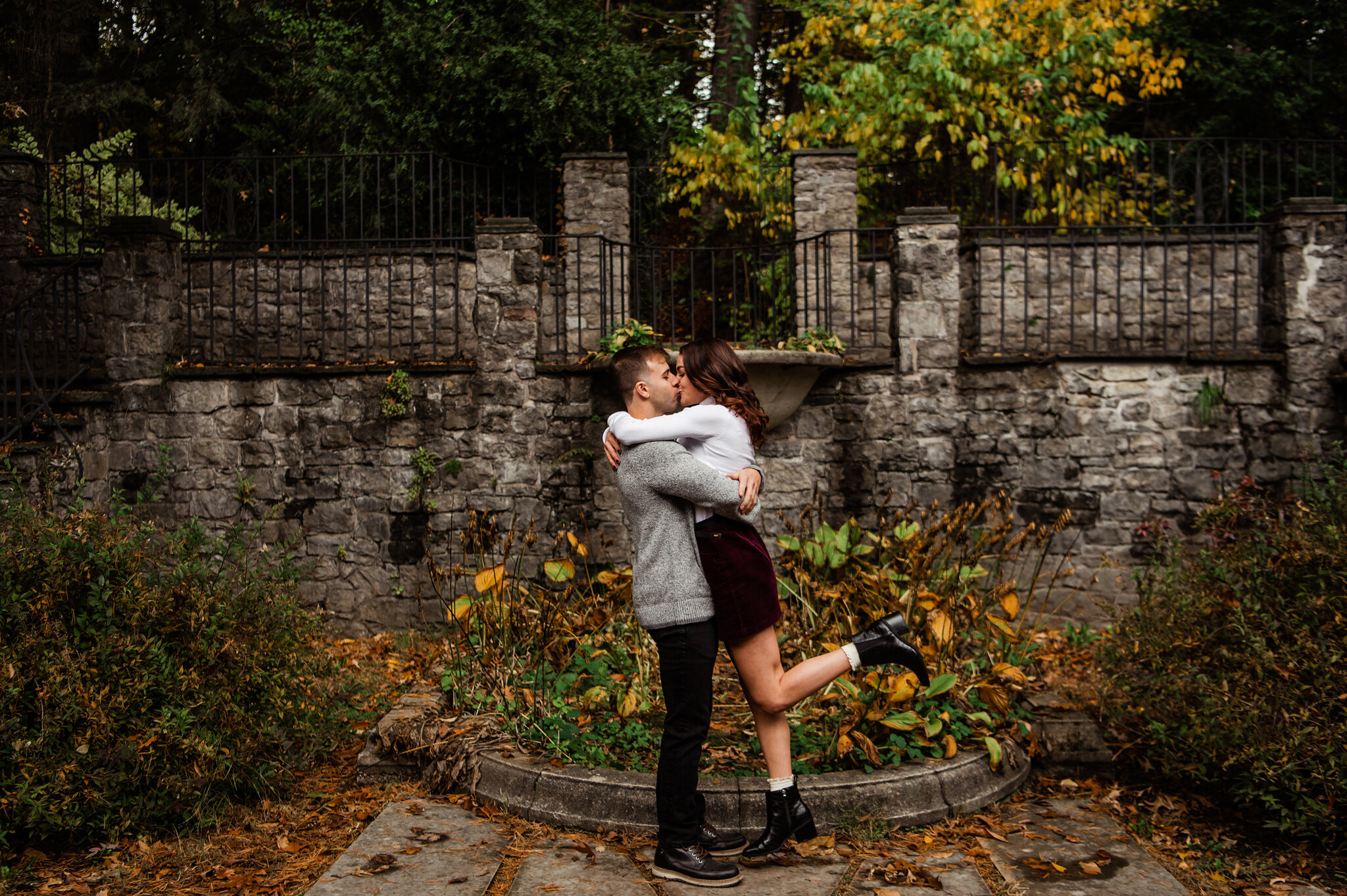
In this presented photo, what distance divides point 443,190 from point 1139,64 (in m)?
7.84

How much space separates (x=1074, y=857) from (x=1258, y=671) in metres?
1.12

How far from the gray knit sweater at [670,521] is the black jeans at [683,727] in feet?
0.23

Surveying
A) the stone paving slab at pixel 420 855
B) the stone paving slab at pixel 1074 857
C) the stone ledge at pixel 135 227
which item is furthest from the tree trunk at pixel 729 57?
the stone paving slab at pixel 420 855

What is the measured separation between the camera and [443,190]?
9.01m

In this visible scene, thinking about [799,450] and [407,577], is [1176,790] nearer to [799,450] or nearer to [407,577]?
[799,450]

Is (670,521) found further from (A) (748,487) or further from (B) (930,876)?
(B) (930,876)

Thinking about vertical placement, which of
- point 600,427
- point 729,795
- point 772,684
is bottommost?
point 729,795

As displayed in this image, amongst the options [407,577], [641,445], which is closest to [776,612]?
[641,445]

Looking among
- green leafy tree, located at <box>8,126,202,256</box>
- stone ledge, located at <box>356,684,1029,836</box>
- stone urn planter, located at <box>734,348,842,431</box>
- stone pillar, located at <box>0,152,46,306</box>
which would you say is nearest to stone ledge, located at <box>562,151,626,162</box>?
stone urn planter, located at <box>734,348,842,431</box>

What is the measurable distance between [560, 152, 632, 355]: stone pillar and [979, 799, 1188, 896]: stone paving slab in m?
5.20

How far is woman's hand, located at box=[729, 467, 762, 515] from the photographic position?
289 cm

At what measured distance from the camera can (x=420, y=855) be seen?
10.2ft

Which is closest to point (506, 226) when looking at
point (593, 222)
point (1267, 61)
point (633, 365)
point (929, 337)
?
point (593, 222)

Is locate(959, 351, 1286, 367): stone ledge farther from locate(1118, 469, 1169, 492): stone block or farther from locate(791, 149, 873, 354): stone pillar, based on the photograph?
locate(791, 149, 873, 354): stone pillar
